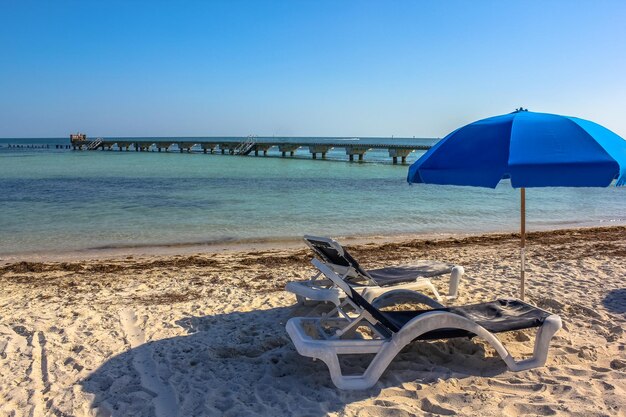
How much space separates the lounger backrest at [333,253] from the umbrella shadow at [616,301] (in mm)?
2413

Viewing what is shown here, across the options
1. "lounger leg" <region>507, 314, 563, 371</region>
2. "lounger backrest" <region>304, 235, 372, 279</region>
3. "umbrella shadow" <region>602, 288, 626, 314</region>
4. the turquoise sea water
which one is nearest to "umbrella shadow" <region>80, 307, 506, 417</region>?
"lounger leg" <region>507, 314, 563, 371</region>

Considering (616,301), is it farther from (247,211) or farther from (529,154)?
(247,211)

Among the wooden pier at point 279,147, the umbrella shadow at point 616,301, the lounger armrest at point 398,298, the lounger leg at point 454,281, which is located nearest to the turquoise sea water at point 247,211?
the lounger leg at point 454,281

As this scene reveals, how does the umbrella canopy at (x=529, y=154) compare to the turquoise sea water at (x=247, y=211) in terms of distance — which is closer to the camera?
the umbrella canopy at (x=529, y=154)

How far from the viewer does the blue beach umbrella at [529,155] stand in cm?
314

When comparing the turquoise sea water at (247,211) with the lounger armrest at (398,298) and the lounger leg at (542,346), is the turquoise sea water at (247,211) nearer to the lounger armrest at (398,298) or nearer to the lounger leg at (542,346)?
the lounger armrest at (398,298)

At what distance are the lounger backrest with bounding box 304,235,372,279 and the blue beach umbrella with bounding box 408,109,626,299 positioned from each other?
1.01 meters

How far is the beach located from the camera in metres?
3.12

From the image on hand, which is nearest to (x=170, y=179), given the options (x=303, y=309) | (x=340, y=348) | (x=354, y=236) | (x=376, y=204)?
(x=376, y=204)

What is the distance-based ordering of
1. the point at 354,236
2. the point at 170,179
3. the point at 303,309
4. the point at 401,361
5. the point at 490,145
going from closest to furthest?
the point at 490,145
the point at 401,361
the point at 303,309
the point at 354,236
the point at 170,179

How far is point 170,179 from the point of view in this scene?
85.5ft

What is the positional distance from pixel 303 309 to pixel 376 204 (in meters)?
11.6

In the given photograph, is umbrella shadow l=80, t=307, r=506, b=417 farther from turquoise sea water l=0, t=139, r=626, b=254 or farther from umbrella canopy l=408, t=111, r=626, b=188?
turquoise sea water l=0, t=139, r=626, b=254

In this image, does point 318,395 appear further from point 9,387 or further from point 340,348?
point 9,387
